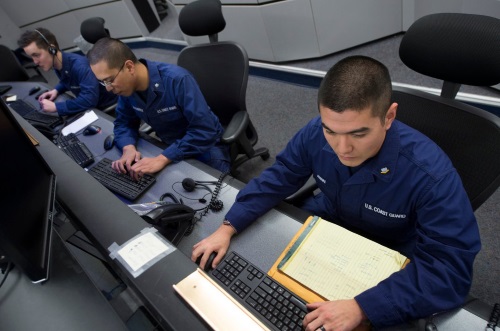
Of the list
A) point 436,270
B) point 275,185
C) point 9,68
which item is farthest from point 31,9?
point 436,270

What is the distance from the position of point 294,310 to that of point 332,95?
1.80ft

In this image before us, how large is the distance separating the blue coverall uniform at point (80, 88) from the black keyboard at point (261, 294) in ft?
5.64

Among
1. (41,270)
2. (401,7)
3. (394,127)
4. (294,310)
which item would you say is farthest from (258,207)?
(401,7)

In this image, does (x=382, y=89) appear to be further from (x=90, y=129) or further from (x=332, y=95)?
(x=90, y=129)

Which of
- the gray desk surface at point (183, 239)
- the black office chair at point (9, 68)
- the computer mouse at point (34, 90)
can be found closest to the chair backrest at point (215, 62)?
the gray desk surface at point (183, 239)

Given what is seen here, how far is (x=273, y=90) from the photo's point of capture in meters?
2.98

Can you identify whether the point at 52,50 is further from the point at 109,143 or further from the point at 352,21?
the point at 352,21

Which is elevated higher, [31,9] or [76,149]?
[31,9]

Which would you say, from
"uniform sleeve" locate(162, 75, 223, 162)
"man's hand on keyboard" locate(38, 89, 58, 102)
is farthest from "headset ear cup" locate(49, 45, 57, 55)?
"uniform sleeve" locate(162, 75, 223, 162)

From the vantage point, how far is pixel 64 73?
232cm

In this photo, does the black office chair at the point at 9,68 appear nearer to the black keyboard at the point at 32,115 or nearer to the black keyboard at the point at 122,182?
the black keyboard at the point at 32,115

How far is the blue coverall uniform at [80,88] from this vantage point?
6.76 ft

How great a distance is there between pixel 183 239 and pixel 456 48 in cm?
100

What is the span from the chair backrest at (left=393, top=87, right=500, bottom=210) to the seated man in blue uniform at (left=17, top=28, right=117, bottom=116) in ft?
Result: 6.45
